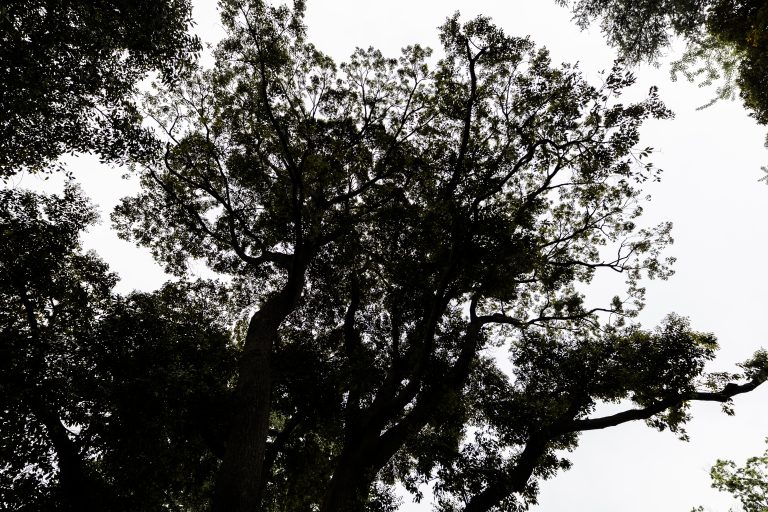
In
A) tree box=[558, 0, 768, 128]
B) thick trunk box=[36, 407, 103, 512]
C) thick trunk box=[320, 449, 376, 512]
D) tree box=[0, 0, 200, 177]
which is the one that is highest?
tree box=[558, 0, 768, 128]

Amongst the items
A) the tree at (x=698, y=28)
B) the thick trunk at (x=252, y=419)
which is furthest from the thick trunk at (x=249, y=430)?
the tree at (x=698, y=28)

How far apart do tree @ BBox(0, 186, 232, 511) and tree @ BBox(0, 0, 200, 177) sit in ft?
3.75

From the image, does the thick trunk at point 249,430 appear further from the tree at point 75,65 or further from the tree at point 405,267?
the tree at point 75,65

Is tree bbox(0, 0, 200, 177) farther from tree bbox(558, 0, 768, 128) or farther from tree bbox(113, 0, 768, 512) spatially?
tree bbox(558, 0, 768, 128)

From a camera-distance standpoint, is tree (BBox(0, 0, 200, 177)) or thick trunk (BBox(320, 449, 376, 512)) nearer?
tree (BBox(0, 0, 200, 177))

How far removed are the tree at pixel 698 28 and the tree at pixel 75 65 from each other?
971 centimetres

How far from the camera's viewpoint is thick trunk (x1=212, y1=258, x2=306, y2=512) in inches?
270

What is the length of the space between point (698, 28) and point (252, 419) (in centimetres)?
1508

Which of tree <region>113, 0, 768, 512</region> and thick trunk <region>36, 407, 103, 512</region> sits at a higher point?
tree <region>113, 0, 768, 512</region>

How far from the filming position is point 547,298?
44.9ft

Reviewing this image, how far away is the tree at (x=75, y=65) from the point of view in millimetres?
6066

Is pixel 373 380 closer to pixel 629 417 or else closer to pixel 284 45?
pixel 629 417

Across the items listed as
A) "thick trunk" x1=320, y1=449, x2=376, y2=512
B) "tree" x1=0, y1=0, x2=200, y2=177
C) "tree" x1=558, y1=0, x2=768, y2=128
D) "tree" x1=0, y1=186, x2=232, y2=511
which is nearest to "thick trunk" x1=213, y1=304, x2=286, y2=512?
"tree" x1=0, y1=186, x2=232, y2=511

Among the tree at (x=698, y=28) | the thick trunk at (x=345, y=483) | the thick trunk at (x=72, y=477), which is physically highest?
the tree at (x=698, y=28)
